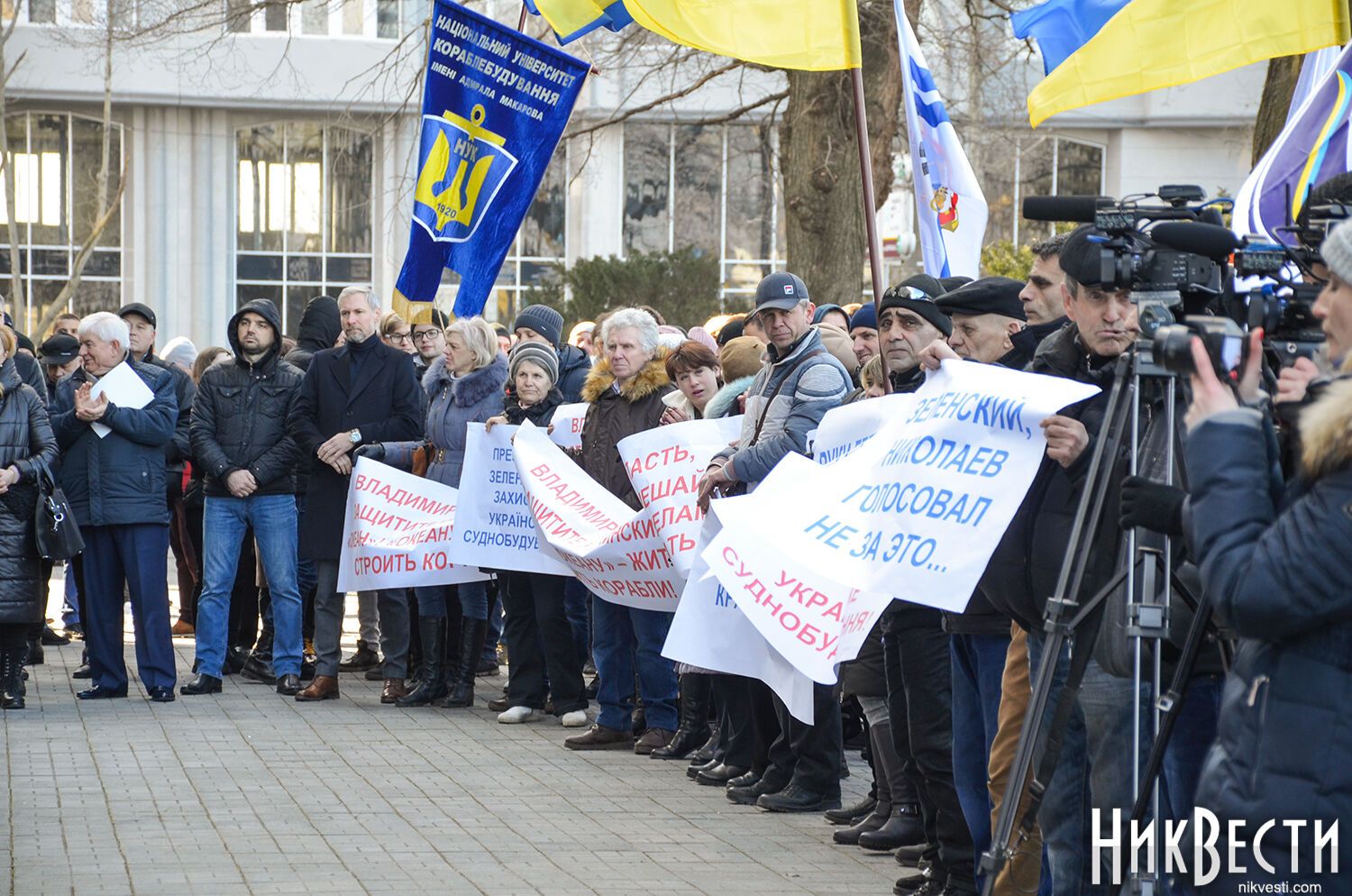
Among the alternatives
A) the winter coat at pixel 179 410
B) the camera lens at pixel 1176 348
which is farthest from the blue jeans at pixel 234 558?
the camera lens at pixel 1176 348

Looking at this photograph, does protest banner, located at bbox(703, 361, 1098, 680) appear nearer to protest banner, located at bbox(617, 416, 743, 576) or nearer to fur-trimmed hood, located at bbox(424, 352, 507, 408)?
protest banner, located at bbox(617, 416, 743, 576)

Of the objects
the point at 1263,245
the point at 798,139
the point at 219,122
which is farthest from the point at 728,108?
the point at 1263,245

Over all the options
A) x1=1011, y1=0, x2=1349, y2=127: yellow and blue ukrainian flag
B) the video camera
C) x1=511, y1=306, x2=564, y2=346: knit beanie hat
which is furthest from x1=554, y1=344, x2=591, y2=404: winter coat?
the video camera

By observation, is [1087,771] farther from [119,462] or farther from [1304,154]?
[119,462]

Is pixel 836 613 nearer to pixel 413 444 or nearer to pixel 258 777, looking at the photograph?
pixel 258 777

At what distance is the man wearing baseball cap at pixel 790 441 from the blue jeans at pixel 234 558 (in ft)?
13.1

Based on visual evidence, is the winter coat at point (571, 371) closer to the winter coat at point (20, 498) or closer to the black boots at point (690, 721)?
the black boots at point (690, 721)

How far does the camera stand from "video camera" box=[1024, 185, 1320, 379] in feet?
13.3

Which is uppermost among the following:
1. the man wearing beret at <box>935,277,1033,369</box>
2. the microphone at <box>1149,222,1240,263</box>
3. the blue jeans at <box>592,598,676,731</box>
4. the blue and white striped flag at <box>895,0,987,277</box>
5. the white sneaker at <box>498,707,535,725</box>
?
the blue and white striped flag at <box>895,0,987,277</box>

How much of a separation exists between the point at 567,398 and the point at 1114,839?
801 cm

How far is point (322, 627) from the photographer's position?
11.2 metres

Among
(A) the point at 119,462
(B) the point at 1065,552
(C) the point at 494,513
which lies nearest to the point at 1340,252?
(B) the point at 1065,552

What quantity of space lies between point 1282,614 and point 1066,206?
159 centimetres

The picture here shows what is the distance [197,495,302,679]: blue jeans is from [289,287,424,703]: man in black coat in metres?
0.15
